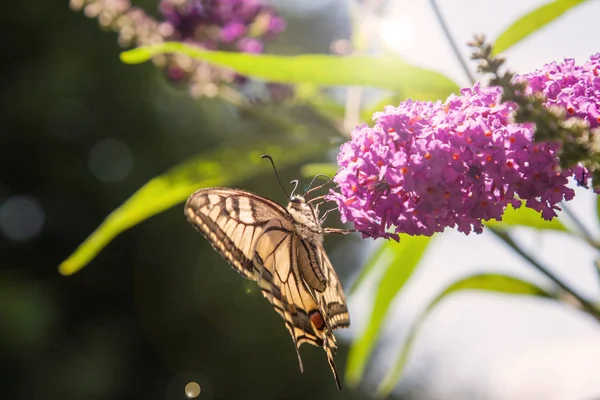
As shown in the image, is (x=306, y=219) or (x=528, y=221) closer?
(x=528, y=221)

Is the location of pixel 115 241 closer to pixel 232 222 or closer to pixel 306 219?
pixel 232 222

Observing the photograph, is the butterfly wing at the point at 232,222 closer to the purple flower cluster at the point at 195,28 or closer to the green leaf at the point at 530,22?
the purple flower cluster at the point at 195,28

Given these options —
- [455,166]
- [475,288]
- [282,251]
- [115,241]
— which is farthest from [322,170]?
[115,241]

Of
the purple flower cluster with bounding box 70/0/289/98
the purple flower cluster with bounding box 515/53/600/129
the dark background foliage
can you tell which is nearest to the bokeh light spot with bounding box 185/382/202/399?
the purple flower cluster with bounding box 70/0/289/98

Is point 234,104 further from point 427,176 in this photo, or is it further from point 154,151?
point 154,151

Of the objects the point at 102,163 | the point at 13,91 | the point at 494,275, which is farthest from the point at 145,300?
the point at 494,275
